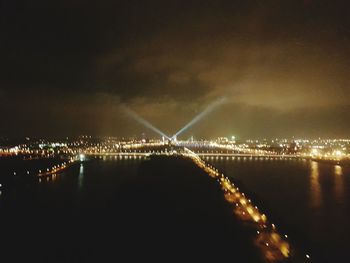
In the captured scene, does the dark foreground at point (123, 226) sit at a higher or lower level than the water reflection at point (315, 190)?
higher

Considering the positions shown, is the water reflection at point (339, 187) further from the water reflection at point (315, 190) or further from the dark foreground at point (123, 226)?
the dark foreground at point (123, 226)

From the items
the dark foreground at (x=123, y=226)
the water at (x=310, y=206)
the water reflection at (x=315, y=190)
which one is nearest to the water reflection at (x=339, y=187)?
the water at (x=310, y=206)

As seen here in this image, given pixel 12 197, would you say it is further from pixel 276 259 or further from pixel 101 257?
pixel 276 259

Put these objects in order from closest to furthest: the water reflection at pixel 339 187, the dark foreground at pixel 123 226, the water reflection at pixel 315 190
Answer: the dark foreground at pixel 123 226 → the water reflection at pixel 315 190 → the water reflection at pixel 339 187

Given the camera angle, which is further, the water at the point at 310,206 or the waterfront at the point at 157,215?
the water at the point at 310,206

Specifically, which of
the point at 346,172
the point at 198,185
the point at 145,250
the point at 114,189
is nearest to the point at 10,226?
the point at 145,250

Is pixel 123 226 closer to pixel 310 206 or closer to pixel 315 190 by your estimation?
pixel 310 206

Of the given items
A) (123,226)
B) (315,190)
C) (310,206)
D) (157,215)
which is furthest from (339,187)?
(123,226)
